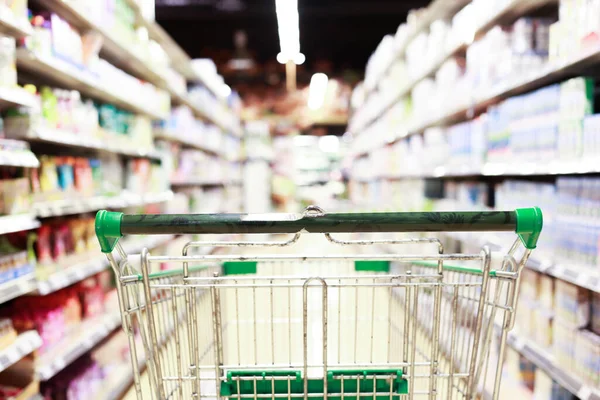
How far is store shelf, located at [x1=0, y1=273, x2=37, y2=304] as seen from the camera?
182cm

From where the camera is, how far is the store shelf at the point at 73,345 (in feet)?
6.88

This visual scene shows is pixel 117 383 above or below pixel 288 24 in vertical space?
below

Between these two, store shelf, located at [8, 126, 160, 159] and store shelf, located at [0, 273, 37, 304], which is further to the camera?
store shelf, located at [8, 126, 160, 159]

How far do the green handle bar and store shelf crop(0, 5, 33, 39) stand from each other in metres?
1.26

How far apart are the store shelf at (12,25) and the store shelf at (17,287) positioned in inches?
40.6

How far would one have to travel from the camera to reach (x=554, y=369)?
205cm

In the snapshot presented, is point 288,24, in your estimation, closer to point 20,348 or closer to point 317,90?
point 317,90

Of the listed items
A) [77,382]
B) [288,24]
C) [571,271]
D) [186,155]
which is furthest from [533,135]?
[186,155]

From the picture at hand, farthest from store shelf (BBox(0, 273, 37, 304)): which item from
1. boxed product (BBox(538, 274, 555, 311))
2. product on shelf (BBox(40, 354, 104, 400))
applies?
boxed product (BBox(538, 274, 555, 311))

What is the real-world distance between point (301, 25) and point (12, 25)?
26.0 feet

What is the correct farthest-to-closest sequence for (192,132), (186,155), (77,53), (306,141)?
(306,141), (192,132), (186,155), (77,53)

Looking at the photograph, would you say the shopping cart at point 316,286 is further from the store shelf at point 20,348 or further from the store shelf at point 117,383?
the store shelf at point 117,383

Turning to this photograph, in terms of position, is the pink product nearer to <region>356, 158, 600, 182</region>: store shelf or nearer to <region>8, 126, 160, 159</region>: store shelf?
<region>8, 126, 160, 159</region>: store shelf

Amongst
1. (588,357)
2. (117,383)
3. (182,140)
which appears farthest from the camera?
(182,140)
